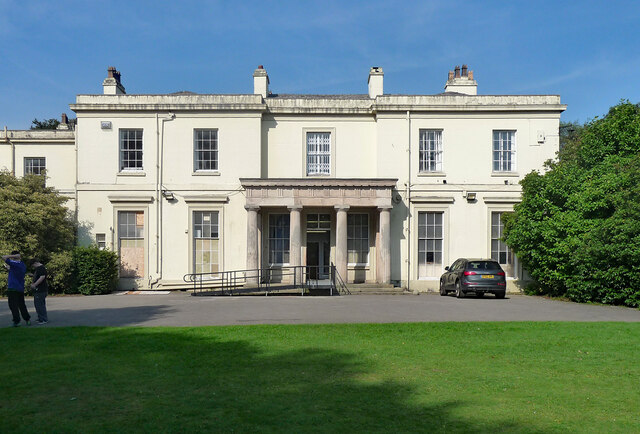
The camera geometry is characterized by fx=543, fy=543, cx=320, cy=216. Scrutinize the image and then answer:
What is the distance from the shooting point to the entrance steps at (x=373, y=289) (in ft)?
74.2

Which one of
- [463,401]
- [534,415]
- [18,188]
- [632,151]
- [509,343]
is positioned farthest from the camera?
[18,188]

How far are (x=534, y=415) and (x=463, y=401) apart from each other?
764 mm

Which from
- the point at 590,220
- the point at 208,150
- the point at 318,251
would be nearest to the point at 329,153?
the point at 318,251

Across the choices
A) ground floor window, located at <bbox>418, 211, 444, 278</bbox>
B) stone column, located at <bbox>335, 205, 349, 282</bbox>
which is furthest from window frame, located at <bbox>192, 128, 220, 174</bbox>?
ground floor window, located at <bbox>418, 211, 444, 278</bbox>

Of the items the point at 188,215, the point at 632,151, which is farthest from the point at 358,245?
the point at 632,151

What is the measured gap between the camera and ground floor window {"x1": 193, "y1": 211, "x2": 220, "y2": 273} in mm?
24812

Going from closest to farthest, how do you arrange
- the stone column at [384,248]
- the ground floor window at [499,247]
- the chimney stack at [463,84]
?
the stone column at [384,248], the ground floor window at [499,247], the chimney stack at [463,84]

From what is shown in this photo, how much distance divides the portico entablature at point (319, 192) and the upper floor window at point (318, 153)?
7.53 feet

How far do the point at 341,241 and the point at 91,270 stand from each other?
1059 cm

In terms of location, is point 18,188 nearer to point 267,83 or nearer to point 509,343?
point 267,83

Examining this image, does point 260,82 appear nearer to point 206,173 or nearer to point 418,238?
point 206,173

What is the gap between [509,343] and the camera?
981 centimetres

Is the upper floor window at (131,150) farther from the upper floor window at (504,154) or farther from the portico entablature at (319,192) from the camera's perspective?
the upper floor window at (504,154)

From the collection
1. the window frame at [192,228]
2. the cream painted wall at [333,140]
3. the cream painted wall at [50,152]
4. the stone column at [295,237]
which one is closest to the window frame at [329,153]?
the cream painted wall at [333,140]
